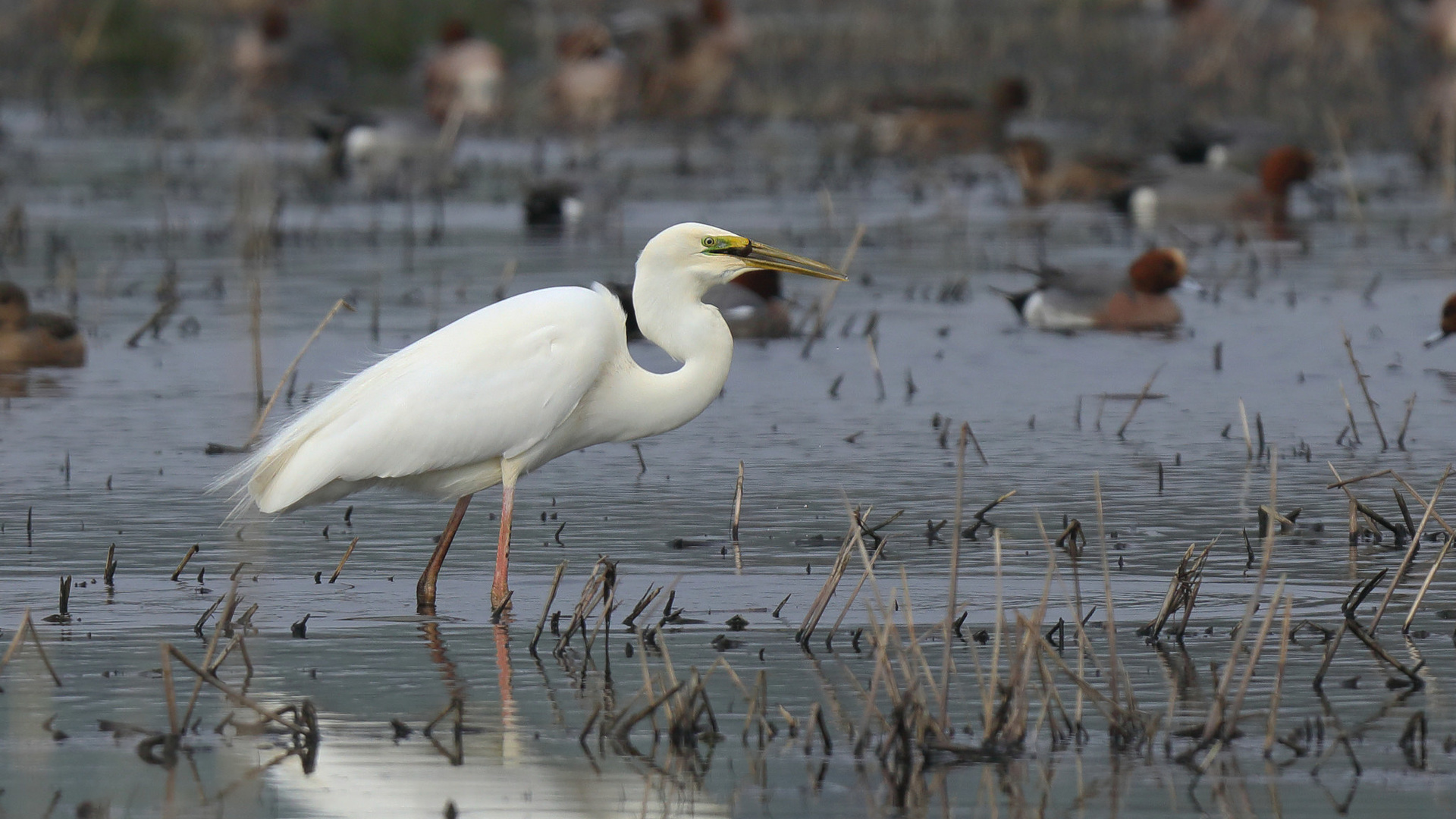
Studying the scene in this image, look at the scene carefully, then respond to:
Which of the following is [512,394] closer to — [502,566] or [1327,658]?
[502,566]

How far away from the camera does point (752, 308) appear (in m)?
12.8

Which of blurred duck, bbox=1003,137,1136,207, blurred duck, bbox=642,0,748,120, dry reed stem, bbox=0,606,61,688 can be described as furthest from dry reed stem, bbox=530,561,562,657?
blurred duck, bbox=642,0,748,120

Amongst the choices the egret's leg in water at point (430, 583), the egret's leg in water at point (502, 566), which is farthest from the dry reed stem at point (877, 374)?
the egret's leg in water at point (430, 583)

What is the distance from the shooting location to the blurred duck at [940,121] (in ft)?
79.0

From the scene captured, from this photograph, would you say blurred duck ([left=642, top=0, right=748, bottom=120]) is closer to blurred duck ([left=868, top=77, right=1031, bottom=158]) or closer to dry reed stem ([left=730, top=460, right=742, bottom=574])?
blurred duck ([left=868, top=77, right=1031, bottom=158])

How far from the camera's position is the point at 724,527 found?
8.12 m

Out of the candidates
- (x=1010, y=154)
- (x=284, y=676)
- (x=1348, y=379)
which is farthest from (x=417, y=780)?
(x=1010, y=154)

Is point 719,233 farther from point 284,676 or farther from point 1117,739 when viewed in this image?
point 1117,739

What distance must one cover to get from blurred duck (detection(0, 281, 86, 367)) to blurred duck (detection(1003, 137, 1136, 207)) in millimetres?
10253

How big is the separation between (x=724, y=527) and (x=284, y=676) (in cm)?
236

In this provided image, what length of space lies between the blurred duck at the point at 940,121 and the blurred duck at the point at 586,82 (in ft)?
13.9

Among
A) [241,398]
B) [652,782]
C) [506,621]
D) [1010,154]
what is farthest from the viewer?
[1010,154]

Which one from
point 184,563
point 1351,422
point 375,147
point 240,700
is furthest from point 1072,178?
point 240,700

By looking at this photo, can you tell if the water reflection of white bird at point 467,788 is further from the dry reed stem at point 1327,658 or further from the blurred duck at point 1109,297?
the blurred duck at point 1109,297
